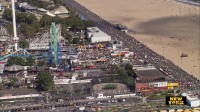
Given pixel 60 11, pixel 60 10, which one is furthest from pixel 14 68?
pixel 60 10

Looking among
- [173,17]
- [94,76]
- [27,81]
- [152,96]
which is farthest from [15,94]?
[173,17]

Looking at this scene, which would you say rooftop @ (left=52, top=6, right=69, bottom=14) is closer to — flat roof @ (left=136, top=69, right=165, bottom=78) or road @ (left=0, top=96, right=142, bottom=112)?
flat roof @ (left=136, top=69, right=165, bottom=78)

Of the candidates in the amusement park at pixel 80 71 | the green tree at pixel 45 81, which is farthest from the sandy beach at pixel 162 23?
the green tree at pixel 45 81

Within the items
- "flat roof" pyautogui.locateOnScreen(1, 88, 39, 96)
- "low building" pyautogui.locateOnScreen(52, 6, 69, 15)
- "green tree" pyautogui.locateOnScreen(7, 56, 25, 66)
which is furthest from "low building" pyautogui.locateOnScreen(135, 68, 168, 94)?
"low building" pyautogui.locateOnScreen(52, 6, 69, 15)

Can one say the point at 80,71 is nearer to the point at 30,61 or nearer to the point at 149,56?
the point at 30,61

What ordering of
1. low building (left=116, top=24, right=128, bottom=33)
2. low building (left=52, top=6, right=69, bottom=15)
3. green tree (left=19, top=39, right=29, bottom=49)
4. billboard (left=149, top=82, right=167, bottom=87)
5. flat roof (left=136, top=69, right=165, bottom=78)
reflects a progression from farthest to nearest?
low building (left=52, top=6, right=69, bottom=15) → low building (left=116, top=24, right=128, bottom=33) → green tree (left=19, top=39, right=29, bottom=49) → flat roof (left=136, top=69, right=165, bottom=78) → billboard (left=149, top=82, right=167, bottom=87)

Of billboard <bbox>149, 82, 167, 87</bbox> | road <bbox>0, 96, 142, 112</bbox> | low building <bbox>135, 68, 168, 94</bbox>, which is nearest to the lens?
road <bbox>0, 96, 142, 112</bbox>

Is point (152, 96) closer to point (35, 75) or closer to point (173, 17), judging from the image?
point (35, 75)
